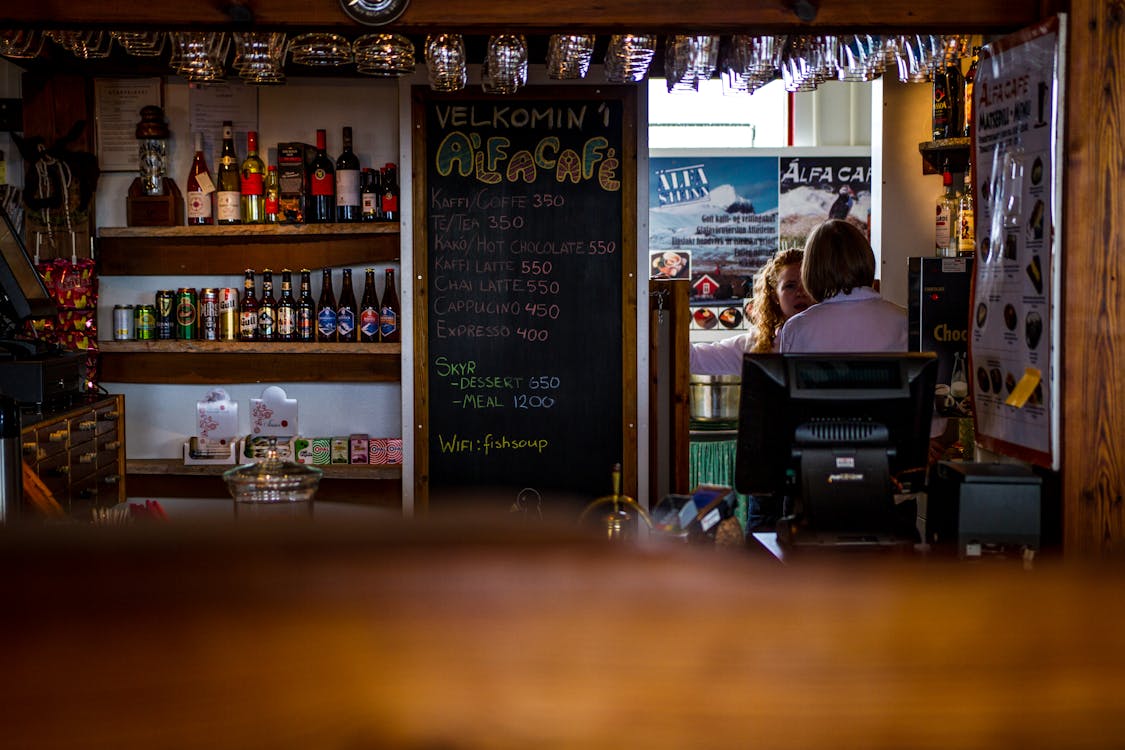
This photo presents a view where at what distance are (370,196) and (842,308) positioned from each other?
1919 millimetres

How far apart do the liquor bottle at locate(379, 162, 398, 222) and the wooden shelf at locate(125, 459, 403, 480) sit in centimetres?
99

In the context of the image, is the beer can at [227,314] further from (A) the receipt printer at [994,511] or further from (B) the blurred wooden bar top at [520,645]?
(B) the blurred wooden bar top at [520,645]

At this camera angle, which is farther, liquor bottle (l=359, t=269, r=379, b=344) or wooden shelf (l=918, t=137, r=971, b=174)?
liquor bottle (l=359, t=269, r=379, b=344)

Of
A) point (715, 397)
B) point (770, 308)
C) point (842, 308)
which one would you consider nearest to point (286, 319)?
point (715, 397)

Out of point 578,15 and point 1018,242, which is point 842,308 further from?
point 578,15

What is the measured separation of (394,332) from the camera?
441 cm

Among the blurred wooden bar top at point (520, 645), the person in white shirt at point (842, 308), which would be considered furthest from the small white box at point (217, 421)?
the blurred wooden bar top at point (520, 645)

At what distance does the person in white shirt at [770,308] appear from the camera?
14.3ft

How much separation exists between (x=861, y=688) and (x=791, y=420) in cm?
169

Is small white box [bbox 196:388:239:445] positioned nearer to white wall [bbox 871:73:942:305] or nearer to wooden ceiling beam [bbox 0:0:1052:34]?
wooden ceiling beam [bbox 0:0:1052:34]

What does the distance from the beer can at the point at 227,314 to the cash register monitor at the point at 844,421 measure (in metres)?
2.76

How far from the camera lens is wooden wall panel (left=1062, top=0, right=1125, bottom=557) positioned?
2.41 metres

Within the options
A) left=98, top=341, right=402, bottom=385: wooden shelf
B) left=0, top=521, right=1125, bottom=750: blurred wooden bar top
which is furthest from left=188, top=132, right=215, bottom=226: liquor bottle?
left=0, top=521, right=1125, bottom=750: blurred wooden bar top

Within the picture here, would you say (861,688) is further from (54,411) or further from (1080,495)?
(54,411)
